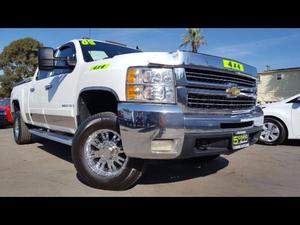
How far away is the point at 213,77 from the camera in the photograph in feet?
11.0

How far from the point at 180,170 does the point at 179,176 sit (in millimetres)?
379

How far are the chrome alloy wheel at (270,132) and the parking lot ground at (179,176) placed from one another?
3.52ft

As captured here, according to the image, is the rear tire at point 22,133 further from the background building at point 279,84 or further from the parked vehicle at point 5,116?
the background building at point 279,84

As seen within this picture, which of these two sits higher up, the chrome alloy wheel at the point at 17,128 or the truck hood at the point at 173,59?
the truck hood at the point at 173,59

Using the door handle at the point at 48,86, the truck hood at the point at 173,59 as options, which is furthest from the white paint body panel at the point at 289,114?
the door handle at the point at 48,86

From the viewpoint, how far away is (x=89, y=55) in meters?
4.36

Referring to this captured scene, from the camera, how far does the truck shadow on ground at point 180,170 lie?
3949 mm

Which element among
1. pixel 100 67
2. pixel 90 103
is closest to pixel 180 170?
pixel 90 103

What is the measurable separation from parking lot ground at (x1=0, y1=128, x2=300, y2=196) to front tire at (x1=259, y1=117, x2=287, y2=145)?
996mm

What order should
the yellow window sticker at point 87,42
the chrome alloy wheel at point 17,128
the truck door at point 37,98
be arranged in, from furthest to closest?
the chrome alloy wheel at point 17,128, the truck door at point 37,98, the yellow window sticker at point 87,42

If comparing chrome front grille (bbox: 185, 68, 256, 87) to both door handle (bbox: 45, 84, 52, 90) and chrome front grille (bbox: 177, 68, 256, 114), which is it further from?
door handle (bbox: 45, 84, 52, 90)
